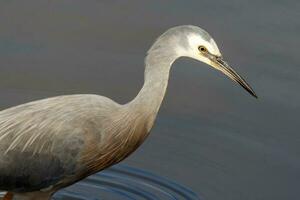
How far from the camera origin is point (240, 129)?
11430 millimetres

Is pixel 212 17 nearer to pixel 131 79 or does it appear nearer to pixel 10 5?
pixel 131 79

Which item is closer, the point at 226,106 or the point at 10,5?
the point at 226,106

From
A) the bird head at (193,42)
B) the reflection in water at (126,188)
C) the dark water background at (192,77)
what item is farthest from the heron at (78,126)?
the dark water background at (192,77)

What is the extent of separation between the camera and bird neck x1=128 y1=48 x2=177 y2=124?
9414 mm

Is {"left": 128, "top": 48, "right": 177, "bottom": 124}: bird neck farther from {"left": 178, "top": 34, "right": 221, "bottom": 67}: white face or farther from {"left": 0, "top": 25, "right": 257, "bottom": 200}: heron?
{"left": 178, "top": 34, "right": 221, "bottom": 67}: white face

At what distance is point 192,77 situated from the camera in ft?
39.6

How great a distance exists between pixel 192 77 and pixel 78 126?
2890 mm

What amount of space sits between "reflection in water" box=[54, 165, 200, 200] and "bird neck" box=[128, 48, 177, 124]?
4.02 ft

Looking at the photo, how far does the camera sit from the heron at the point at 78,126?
9391mm

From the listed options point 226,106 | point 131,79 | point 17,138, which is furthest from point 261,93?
point 17,138

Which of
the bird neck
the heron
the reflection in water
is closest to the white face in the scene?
the heron

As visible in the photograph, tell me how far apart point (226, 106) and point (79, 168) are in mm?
2661

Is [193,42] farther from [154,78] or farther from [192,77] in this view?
[192,77]

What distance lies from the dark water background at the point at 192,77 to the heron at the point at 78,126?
4.44 feet
